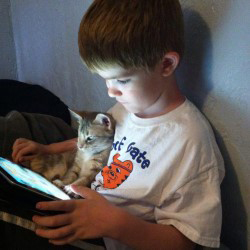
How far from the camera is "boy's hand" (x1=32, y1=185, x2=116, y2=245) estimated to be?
0.52 metres

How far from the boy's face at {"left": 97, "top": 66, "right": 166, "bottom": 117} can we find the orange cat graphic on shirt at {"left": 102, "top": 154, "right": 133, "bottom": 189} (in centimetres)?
13

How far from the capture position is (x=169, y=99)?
2.30ft

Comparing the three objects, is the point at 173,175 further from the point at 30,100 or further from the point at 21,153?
the point at 30,100

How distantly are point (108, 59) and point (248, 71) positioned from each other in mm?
261

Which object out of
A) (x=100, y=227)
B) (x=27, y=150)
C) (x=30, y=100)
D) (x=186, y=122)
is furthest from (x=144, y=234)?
(x=30, y=100)

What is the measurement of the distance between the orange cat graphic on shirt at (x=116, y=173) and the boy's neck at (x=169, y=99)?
5.3 inches

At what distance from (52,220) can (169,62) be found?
0.37m

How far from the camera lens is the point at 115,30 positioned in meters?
0.61

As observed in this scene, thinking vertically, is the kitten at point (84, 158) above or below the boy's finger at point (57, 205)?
below

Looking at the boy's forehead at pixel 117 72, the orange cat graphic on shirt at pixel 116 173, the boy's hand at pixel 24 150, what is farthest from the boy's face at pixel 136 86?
the boy's hand at pixel 24 150

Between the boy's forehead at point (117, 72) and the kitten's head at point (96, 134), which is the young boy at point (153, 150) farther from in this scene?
the kitten's head at point (96, 134)

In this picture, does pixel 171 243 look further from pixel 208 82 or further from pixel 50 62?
pixel 50 62

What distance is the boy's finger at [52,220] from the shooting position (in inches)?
20.3

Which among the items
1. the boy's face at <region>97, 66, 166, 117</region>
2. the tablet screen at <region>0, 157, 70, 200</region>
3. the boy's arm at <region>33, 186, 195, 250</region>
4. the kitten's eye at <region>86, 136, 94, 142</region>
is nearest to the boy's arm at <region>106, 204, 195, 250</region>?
the boy's arm at <region>33, 186, 195, 250</region>
